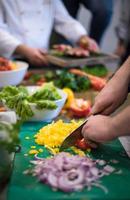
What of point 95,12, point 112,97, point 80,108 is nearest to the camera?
point 112,97

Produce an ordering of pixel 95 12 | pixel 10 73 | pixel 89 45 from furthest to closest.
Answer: pixel 95 12, pixel 89 45, pixel 10 73

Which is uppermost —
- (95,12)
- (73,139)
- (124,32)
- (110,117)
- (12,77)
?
(110,117)

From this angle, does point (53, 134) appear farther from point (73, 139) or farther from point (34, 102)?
point (34, 102)

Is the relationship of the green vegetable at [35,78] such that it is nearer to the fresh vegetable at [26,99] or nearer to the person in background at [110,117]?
the fresh vegetable at [26,99]

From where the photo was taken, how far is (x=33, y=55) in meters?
2.32

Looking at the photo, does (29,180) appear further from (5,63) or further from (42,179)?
(5,63)

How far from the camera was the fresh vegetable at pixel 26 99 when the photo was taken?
1538 mm

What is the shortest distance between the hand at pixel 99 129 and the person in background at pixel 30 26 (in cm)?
110

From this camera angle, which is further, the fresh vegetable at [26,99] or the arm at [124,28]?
the arm at [124,28]

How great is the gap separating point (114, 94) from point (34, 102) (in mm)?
310

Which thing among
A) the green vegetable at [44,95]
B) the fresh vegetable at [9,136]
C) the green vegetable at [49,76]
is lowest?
the green vegetable at [49,76]

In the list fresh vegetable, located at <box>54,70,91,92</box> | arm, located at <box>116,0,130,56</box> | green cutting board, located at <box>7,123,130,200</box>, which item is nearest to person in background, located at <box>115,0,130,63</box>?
arm, located at <box>116,0,130,56</box>

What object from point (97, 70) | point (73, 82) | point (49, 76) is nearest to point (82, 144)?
point (73, 82)

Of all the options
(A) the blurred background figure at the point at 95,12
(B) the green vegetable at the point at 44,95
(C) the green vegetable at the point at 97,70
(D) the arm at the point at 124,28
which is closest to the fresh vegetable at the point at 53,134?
(B) the green vegetable at the point at 44,95
